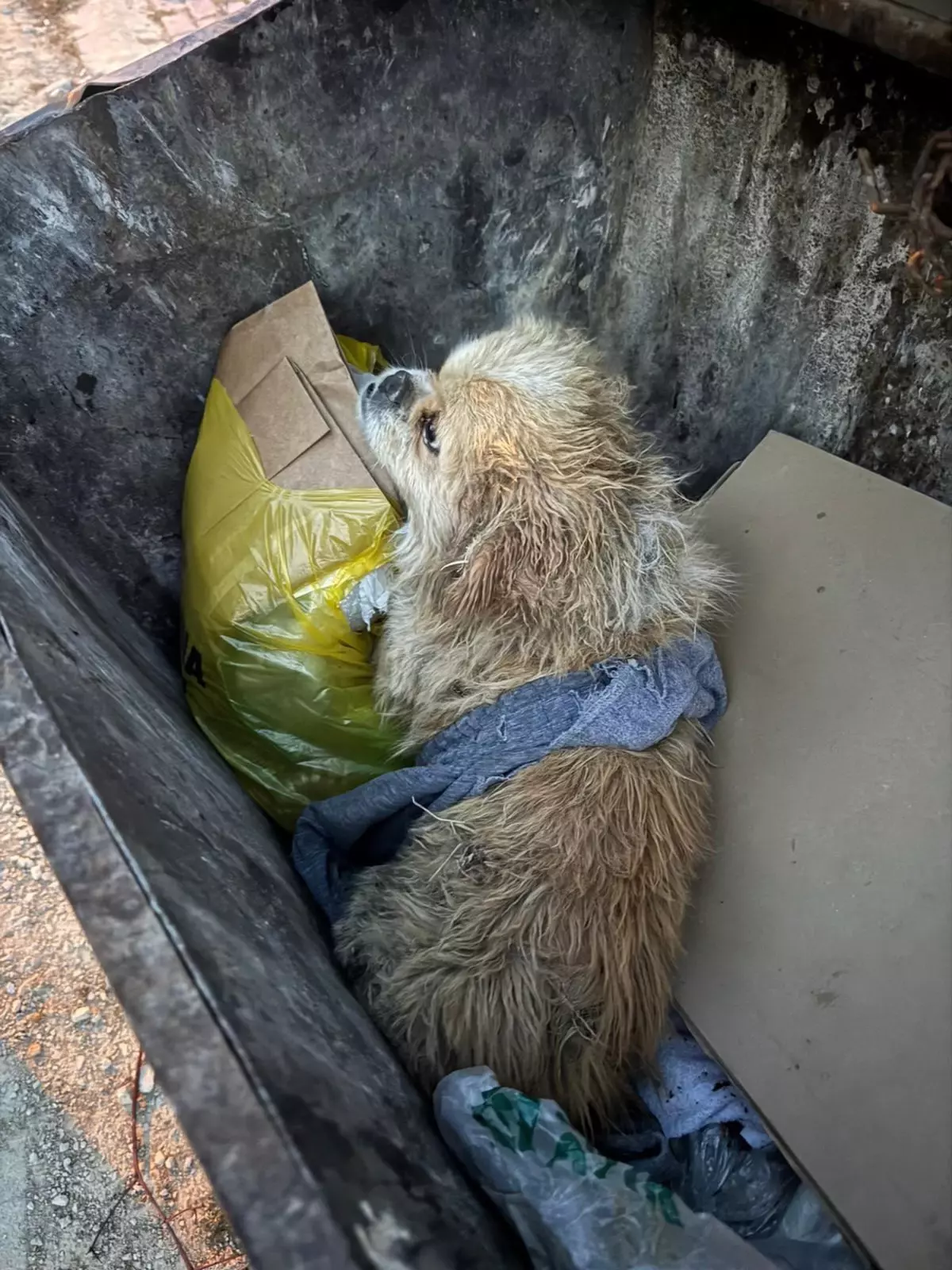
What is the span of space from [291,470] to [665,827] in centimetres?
90

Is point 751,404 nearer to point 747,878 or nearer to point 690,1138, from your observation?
point 747,878

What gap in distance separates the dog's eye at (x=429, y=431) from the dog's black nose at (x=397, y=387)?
0.07 metres

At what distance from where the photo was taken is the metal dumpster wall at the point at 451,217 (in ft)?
4.74

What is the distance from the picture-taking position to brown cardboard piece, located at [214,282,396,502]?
157cm

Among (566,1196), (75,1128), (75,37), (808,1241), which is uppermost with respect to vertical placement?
(75,37)

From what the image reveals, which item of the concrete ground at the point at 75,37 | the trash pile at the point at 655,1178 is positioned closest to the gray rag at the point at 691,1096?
the trash pile at the point at 655,1178

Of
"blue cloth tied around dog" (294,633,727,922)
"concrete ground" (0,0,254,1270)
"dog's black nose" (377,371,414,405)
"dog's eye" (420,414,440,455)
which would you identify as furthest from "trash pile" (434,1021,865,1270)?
"dog's black nose" (377,371,414,405)

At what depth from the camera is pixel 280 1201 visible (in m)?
0.57

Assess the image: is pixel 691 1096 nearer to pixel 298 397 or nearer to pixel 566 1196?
pixel 566 1196

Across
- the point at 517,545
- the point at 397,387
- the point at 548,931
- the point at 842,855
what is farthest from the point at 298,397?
the point at 842,855

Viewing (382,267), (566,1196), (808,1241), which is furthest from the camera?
(382,267)

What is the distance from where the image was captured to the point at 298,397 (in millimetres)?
1579

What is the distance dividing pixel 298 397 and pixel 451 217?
59 cm

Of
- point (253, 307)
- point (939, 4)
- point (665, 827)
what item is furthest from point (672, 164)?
point (665, 827)
